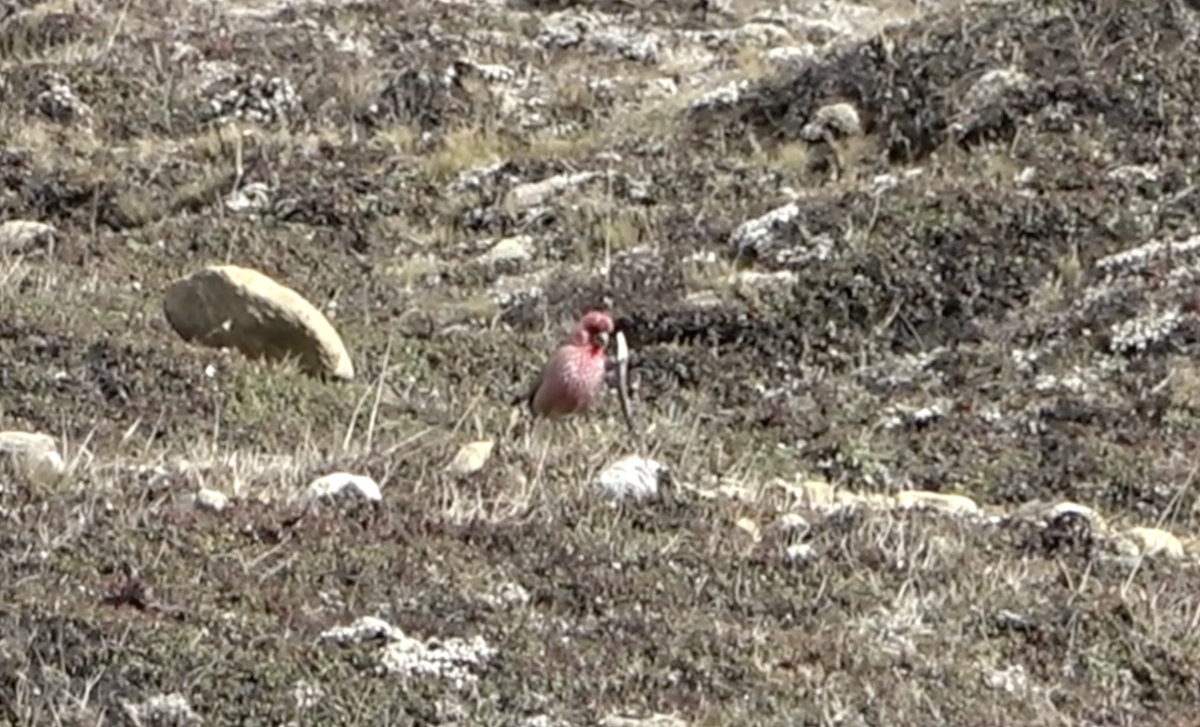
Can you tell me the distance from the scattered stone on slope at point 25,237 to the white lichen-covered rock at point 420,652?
26.5 ft

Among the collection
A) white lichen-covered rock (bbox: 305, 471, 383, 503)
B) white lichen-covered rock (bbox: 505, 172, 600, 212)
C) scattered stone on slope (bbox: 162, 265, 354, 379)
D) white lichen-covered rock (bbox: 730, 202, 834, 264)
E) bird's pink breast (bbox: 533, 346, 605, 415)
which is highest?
white lichen-covered rock (bbox: 305, 471, 383, 503)

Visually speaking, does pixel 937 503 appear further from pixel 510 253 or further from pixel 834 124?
pixel 834 124

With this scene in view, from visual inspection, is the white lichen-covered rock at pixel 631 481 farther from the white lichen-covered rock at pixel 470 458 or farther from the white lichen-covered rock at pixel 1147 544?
the white lichen-covered rock at pixel 1147 544

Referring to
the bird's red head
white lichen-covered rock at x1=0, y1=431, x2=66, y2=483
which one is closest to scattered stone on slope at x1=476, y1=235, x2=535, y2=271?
the bird's red head

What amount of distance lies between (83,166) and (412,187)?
217 cm

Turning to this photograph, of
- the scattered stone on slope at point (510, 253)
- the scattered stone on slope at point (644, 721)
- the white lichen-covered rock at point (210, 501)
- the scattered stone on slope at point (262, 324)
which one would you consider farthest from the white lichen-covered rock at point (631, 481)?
the scattered stone on slope at point (510, 253)

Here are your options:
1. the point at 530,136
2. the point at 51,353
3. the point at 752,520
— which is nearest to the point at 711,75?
the point at 530,136

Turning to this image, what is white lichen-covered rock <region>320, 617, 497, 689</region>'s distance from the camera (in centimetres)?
568

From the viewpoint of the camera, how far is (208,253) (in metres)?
13.7

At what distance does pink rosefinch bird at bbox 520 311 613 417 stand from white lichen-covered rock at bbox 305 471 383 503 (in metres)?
2.17

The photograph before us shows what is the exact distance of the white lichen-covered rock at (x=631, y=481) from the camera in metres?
7.20

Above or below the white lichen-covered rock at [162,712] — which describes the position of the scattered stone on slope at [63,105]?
below

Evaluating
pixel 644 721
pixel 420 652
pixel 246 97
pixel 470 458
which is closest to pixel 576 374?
pixel 470 458

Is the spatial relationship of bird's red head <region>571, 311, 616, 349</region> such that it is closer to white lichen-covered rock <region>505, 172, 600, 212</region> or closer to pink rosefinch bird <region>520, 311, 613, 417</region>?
pink rosefinch bird <region>520, 311, 613, 417</region>
